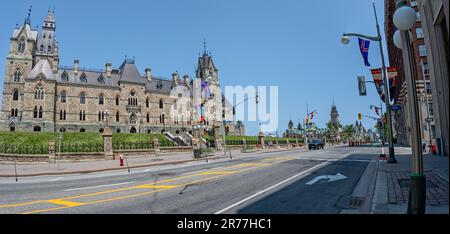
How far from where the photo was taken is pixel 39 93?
60906mm

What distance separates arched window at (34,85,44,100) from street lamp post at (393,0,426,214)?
7309 centimetres

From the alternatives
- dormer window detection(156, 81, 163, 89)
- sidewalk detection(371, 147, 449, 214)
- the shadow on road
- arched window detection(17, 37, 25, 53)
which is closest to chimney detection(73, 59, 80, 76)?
arched window detection(17, 37, 25, 53)

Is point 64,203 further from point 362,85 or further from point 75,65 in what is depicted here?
point 75,65

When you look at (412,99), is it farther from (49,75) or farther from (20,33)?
(20,33)

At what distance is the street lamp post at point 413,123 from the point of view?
15.5 ft

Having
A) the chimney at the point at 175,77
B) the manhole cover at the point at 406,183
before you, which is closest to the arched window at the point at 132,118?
the chimney at the point at 175,77

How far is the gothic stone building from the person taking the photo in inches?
2378

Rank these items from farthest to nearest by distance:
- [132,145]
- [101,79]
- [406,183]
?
[101,79], [132,145], [406,183]

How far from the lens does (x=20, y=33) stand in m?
66.9

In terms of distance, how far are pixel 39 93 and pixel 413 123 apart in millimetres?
74022

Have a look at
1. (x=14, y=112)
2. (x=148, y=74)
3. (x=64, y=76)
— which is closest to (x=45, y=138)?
(x=14, y=112)

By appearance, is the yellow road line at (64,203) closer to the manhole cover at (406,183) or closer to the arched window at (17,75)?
the manhole cover at (406,183)

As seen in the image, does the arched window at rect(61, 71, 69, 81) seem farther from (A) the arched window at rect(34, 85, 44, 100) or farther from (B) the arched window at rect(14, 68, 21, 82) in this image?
(B) the arched window at rect(14, 68, 21, 82)
